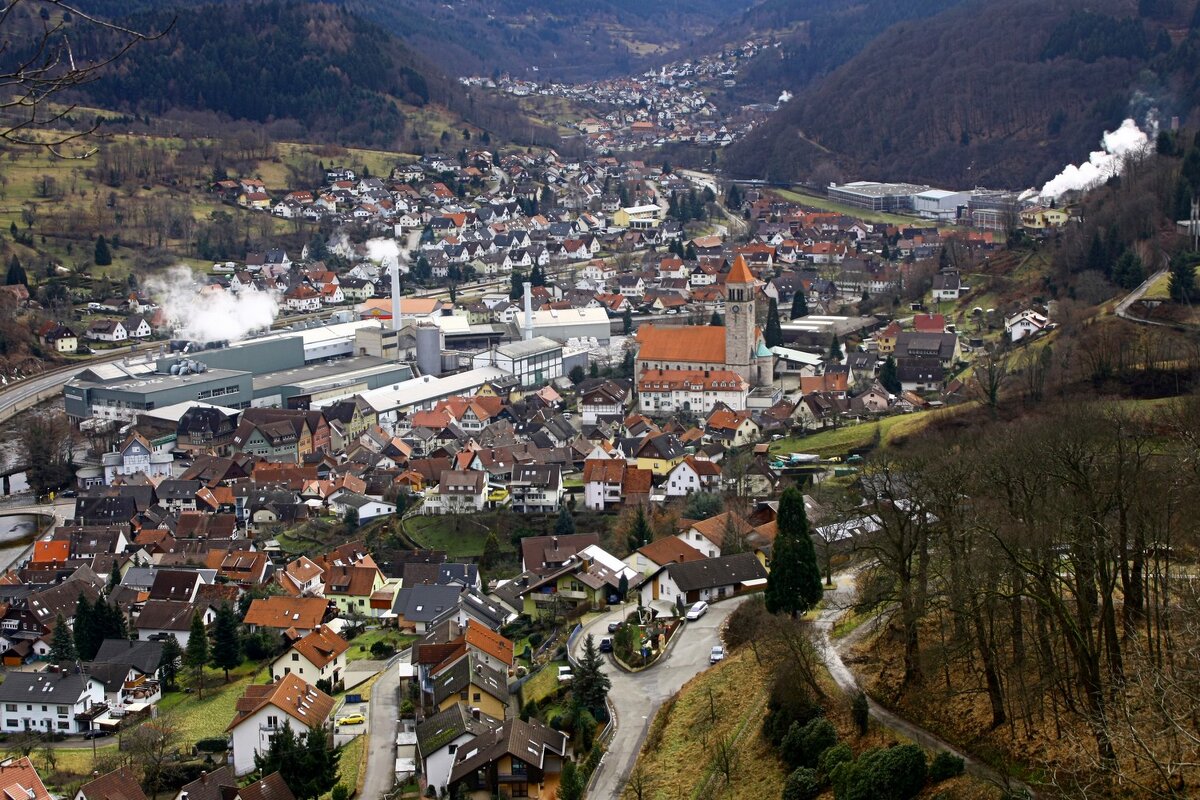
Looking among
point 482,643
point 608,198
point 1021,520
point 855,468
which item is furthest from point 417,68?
point 1021,520

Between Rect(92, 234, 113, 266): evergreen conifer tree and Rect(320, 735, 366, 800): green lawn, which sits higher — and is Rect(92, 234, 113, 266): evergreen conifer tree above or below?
above

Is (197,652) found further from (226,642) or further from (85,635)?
(85,635)

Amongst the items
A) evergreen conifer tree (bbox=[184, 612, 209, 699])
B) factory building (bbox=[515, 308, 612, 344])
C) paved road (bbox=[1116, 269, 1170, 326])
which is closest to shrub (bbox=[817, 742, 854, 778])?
evergreen conifer tree (bbox=[184, 612, 209, 699])

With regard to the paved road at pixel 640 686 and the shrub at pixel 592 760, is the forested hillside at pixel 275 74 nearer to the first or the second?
the paved road at pixel 640 686

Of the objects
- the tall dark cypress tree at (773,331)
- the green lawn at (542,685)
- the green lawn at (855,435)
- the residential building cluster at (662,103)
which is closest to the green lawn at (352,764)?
the green lawn at (542,685)

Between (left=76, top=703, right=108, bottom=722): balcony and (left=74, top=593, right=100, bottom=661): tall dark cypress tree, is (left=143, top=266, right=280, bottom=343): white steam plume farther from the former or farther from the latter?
(left=76, top=703, right=108, bottom=722): balcony

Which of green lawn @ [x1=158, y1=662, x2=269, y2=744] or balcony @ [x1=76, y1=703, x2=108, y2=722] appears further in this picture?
balcony @ [x1=76, y1=703, x2=108, y2=722]
